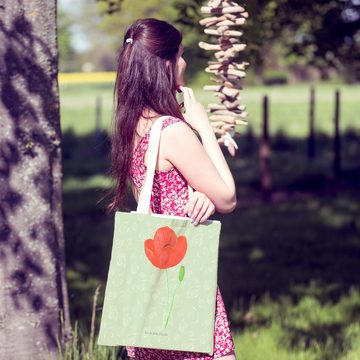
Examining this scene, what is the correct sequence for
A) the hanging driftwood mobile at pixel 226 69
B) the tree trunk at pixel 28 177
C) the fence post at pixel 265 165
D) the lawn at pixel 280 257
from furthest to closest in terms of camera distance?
the fence post at pixel 265 165 → the lawn at pixel 280 257 → the tree trunk at pixel 28 177 → the hanging driftwood mobile at pixel 226 69

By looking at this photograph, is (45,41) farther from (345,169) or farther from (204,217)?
(345,169)

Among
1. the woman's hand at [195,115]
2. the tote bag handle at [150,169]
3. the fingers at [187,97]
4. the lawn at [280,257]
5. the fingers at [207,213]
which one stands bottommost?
the lawn at [280,257]

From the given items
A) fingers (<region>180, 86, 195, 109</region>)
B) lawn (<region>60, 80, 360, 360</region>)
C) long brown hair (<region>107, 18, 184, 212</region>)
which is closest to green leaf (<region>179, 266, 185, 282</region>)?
long brown hair (<region>107, 18, 184, 212</region>)

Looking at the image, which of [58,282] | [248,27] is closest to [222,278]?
[248,27]

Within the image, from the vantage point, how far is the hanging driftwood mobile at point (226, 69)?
379cm

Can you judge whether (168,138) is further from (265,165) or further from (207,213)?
(265,165)

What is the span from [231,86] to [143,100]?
0.68 meters

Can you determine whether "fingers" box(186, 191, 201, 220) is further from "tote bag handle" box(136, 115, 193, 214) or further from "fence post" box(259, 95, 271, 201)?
"fence post" box(259, 95, 271, 201)

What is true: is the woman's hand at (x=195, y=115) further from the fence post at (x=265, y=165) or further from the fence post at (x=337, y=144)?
the fence post at (x=337, y=144)

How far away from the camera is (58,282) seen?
4.62 m

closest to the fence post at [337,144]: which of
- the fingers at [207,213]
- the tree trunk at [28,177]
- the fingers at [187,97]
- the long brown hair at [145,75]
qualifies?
the tree trunk at [28,177]

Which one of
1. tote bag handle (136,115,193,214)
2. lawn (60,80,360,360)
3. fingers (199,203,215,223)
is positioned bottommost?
lawn (60,80,360,360)

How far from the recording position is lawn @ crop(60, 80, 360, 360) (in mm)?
6125

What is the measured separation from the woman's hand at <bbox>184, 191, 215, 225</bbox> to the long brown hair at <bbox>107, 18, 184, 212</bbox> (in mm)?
307
